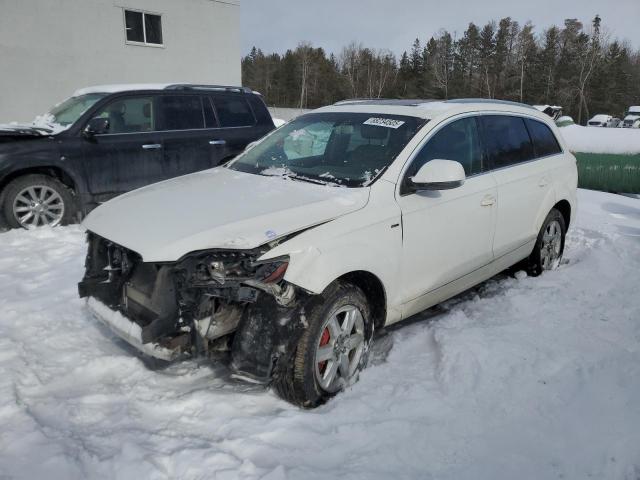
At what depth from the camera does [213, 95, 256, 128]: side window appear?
7.77 metres

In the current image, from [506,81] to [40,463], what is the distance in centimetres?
6548

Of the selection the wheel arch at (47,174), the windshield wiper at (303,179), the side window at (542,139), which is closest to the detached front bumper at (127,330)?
the windshield wiper at (303,179)

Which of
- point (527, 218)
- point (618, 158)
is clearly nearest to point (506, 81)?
point (618, 158)

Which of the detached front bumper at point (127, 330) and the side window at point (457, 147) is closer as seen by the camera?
the detached front bumper at point (127, 330)

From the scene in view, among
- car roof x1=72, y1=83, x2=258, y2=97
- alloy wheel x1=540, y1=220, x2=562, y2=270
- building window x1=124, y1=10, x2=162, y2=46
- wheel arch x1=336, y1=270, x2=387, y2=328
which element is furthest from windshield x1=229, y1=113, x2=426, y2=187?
building window x1=124, y1=10, x2=162, y2=46

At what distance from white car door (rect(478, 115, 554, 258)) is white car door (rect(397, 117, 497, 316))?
0.52ft

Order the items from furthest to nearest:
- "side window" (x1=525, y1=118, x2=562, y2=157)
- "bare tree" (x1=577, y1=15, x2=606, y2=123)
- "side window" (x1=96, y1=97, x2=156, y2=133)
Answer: "bare tree" (x1=577, y1=15, x2=606, y2=123)
"side window" (x1=96, y1=97, x2=156, y2=133)
"side window" (x1=525, y1=118, x2=562, y2=157)

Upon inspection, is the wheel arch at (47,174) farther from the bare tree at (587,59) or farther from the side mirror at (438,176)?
the bare tree at (587,59)

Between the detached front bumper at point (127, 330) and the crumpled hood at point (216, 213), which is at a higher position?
the crumpled hood at point (216, 213)

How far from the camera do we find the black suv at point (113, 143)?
246 inches

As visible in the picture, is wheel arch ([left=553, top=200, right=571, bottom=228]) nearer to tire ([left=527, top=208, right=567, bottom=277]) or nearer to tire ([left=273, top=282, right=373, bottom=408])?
tire ([left=527, top=208, right=567, bottom=277])

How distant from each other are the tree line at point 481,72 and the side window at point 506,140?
2140 inches

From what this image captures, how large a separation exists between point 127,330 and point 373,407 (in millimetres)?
1486

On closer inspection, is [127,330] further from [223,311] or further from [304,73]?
[304,73]
